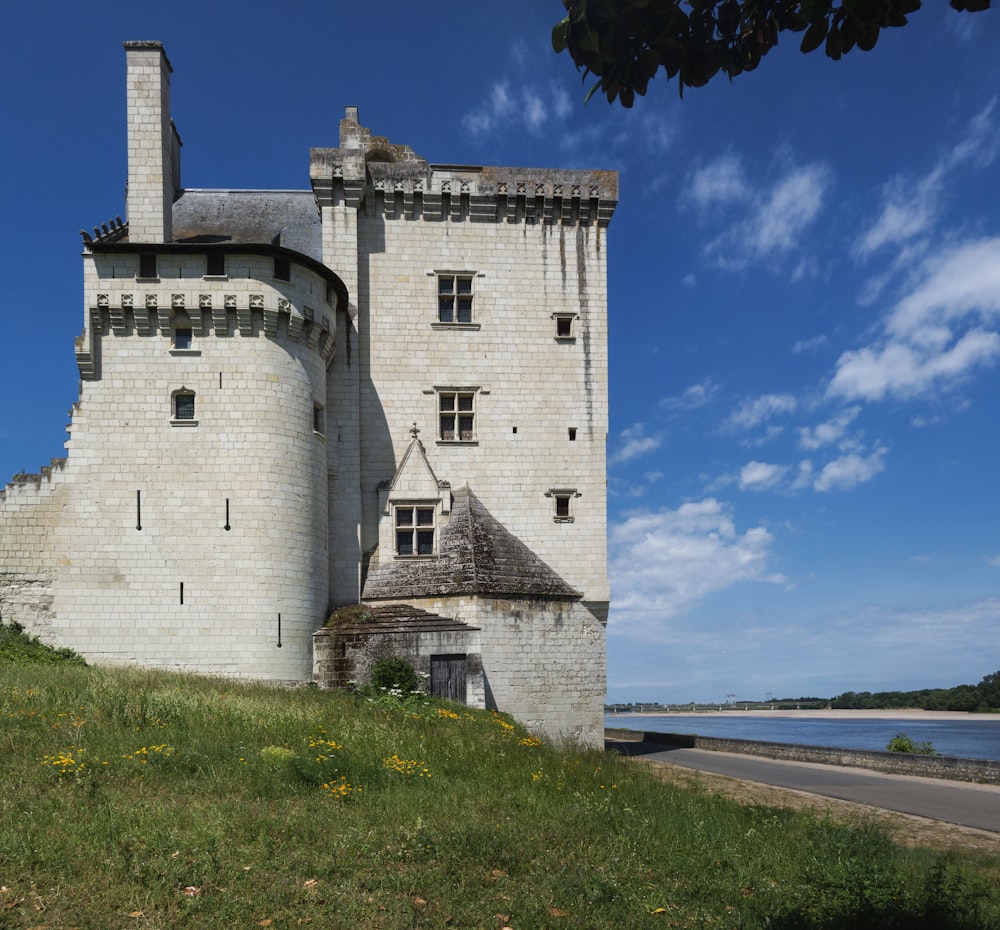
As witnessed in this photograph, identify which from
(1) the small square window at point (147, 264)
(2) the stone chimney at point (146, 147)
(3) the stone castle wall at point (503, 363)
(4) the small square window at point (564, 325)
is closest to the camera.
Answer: (1) the small square window at point (147, 264)

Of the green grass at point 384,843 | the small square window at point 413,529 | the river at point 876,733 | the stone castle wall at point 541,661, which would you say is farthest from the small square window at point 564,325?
the green grass at point 384,843

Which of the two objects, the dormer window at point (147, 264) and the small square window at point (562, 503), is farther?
the small square window at point (562, 503)

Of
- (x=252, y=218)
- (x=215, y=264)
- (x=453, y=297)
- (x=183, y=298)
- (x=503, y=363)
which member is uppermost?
(x=252, y=218)

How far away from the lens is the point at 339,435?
83.4 feet

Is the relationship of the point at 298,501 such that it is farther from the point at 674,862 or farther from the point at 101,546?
the point at 674,862

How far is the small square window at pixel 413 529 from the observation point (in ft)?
82.3

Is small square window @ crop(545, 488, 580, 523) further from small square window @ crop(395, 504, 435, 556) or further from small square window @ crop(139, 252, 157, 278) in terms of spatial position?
small square window @ crop(139, 252, 157, 278)

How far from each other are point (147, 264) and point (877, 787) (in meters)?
21.2

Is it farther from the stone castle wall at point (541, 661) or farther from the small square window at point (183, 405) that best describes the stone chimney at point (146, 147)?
the stone castle wall at point (541, 661)

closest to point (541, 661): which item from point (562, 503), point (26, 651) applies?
point (562, 503)

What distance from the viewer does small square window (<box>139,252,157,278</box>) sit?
2244 cm

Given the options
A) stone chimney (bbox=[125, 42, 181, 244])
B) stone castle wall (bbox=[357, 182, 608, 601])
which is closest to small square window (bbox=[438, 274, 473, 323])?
stone castle wall (bbox=[357, 182, 608, 601])

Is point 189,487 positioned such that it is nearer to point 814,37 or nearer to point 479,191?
point 479,191

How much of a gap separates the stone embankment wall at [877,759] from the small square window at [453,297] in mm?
16043
